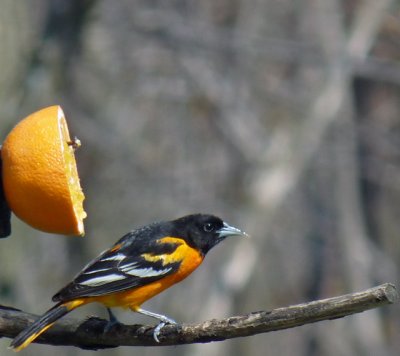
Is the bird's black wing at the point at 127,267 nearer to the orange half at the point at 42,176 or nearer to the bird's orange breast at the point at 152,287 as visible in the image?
the bird's orange breast at the point at 152,287

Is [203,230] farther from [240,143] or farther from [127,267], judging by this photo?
[240,143]

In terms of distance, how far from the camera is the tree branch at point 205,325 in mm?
3229

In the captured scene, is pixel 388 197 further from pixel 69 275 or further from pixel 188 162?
pixel 69 275

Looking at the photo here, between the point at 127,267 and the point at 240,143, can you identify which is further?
the point at 240,143

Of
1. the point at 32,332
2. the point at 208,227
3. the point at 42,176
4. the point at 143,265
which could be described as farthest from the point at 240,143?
the point at 42,176

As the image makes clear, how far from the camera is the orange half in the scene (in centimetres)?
374

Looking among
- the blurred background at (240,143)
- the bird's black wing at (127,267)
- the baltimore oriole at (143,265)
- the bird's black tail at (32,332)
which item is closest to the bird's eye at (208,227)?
the baltimore oriole at (143,265)

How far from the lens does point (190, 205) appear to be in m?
12.1

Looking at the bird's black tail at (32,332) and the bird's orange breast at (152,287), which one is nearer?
the bird's black tail at (32,332)

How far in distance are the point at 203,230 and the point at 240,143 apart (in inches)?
263

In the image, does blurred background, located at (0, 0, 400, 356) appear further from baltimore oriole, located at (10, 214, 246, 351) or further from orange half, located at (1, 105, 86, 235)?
orange half, located at (1, 105, 86, 235)

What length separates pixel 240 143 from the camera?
39.0 feet

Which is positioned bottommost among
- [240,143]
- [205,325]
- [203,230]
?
[205,325]

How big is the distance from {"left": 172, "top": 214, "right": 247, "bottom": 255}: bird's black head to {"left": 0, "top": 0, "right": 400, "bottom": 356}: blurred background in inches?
195
